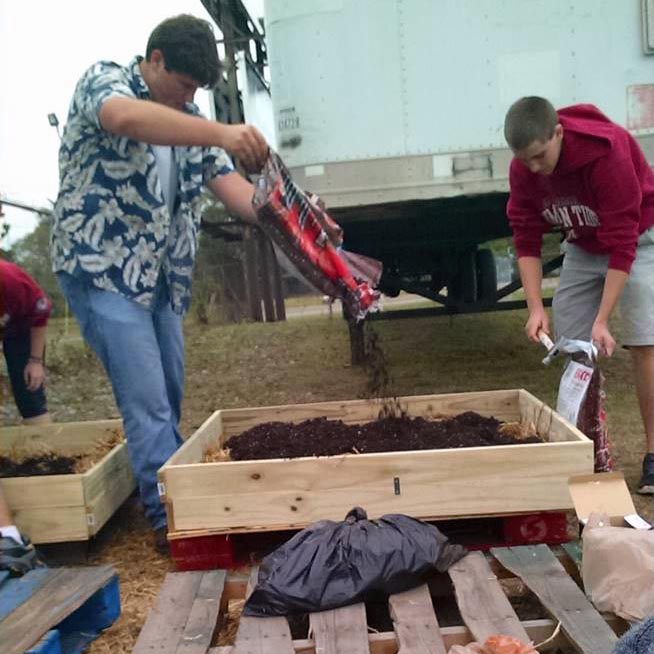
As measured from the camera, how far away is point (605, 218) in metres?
2.96

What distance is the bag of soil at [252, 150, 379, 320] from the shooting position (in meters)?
2.72

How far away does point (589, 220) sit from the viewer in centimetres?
314

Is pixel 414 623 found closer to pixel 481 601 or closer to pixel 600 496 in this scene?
pixel 481 601

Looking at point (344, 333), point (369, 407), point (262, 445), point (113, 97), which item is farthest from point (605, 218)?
point (344, 333)

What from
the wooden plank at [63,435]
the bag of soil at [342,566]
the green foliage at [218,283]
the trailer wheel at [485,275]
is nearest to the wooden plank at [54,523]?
the wooden plank at [63,435]

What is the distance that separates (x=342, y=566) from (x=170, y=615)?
0.53m

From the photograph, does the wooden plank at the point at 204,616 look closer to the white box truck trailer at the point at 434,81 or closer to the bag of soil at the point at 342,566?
the bag of soil at the point at 342,566

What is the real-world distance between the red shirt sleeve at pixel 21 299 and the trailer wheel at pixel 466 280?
13.4 ft

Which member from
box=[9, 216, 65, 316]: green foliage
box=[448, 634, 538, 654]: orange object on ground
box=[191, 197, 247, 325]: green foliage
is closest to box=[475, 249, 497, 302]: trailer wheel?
box=[9, 216, 65, 316]: green foliage

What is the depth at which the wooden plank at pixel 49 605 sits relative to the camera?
79.7 inches

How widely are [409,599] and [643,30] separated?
11.5 feet

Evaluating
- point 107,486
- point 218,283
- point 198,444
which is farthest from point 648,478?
point 218,283

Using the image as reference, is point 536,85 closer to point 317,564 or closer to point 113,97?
point 113,97

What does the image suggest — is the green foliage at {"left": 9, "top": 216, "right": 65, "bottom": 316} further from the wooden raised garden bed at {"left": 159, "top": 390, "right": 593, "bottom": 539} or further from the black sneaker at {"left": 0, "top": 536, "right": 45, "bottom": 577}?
the wooden raised garden bed at {"left": 159, "top": 390, "right": 593, "bottom": 539}
